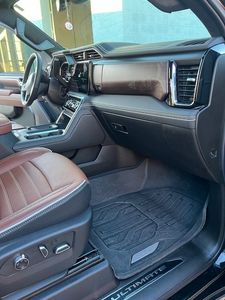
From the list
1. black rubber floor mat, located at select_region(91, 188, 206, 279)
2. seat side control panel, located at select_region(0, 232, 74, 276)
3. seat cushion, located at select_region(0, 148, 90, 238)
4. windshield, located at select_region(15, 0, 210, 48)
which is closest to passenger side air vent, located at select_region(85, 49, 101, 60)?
windshield, located at select_region(15, 0, 210, 48)

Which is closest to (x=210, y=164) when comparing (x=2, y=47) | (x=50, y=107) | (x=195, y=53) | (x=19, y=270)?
(x=195, y=53)

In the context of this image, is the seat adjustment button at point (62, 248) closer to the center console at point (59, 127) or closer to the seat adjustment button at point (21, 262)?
the seat adjustment button at point (21, 262)

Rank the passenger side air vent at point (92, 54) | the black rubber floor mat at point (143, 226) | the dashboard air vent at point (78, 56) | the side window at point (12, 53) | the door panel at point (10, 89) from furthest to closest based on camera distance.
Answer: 1. the door panel at point (10, 89)
2. the side window at point (12, 53)
3. the dashboard air vent at point (78, 56)
4. the passenger side air vent at point (92, 54)
5. the black rubber floor mat at point (143, 226)

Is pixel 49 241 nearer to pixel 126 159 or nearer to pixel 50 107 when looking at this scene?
pixel 126 159

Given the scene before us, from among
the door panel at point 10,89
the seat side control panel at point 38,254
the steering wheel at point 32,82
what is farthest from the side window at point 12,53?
the seat side control panel at point 38,254

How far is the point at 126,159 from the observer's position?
1746 millimetres

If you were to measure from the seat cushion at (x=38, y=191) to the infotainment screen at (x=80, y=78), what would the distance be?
1.67 ft

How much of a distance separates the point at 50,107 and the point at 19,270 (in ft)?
4.49

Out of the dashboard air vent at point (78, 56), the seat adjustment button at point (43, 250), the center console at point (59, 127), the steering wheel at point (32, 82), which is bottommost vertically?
the seat adjustment button at point (43, 250)

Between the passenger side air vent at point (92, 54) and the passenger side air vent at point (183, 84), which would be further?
the passenger side air vent at point (92, 54)

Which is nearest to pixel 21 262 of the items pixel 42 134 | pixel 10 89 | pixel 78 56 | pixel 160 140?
pixel 160 140

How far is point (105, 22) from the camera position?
201cm

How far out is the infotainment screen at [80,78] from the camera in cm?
161

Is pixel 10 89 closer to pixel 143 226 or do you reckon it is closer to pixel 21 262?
pixel 143 226
